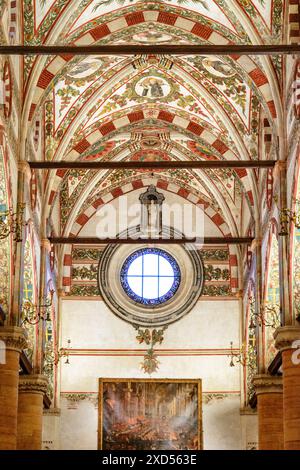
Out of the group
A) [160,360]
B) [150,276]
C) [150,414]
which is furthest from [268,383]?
[150,276]

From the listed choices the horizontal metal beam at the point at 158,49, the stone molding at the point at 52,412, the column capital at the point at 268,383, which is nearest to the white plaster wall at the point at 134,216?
the stone molding at the point at 52,412

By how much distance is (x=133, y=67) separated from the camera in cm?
2772

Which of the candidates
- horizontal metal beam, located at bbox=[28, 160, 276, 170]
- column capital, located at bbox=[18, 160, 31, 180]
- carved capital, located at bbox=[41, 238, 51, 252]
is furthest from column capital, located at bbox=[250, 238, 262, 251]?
column capital, located at bbox=[18, 160, 31, 180]

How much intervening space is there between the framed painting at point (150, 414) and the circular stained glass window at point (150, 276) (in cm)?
286

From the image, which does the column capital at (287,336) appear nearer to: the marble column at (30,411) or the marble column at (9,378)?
the marble column at (9,378)

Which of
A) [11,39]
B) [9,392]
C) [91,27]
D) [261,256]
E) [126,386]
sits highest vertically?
[91,27]

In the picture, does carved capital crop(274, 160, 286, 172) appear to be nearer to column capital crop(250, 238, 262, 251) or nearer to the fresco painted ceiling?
the fresco painted ceiling

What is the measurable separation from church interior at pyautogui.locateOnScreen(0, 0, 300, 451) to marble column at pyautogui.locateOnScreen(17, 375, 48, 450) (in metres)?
0.04

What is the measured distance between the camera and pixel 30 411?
27219 millimetres

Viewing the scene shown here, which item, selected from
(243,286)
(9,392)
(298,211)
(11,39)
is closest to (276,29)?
(298,211)

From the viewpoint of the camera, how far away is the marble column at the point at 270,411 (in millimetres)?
26453
